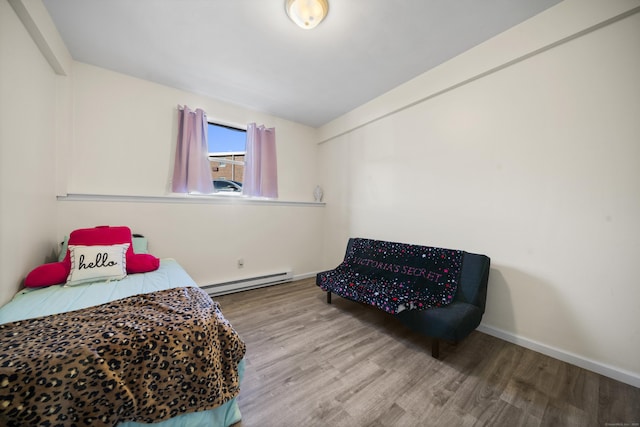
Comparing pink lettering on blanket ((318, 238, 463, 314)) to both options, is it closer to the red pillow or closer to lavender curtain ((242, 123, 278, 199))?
lavender curtain ((242, 123, 278, 199))

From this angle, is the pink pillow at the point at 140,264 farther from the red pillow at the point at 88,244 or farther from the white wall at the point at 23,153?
the white wall at the point at 23,153

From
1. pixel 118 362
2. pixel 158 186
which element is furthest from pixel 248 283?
pixel 118 362

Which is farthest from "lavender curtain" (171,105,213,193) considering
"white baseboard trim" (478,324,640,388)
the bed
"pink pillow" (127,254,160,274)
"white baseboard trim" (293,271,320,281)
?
"white baseboard trim" (478,324,640,388)

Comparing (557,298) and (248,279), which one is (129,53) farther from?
(557,298)

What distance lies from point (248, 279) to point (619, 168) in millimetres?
3622

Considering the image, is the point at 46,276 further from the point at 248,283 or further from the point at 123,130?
the point at 248,283

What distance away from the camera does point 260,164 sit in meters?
3.27

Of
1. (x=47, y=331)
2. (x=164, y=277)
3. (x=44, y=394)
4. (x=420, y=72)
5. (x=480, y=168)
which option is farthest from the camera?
(x=420, y=72)

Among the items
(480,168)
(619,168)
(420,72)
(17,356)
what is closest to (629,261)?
(619,168)

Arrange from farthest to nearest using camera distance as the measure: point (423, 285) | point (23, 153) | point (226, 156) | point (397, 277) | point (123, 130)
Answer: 1. point (226, 156)
2. point (123, 130)
3. point (397, 277)
4. point (423, 285)
5. point (23, 153)

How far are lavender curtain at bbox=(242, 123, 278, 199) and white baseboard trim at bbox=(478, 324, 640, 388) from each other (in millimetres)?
3026

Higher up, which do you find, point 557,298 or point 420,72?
point 420,72

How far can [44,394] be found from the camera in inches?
30.0

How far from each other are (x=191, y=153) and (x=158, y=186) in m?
0.55
